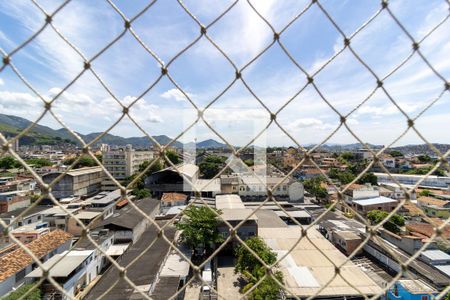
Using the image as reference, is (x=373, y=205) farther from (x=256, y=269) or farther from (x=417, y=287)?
(x=256, y=269)

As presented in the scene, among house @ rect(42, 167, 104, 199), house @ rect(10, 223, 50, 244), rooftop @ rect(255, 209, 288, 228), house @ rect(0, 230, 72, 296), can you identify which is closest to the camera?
house @ rect(0, 230, 72, 296)

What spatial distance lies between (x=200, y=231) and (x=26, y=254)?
10.5ft

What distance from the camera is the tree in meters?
6.08

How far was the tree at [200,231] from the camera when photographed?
608cm

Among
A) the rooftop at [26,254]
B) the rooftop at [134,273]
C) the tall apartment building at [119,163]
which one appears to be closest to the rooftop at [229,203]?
the rooftop at [134,273]

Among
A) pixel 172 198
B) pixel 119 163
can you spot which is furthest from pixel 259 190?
pixel 119 163

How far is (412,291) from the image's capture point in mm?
4242

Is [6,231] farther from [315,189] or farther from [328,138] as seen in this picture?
[315,189]

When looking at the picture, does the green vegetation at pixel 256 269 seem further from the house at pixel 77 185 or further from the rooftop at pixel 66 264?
the house at pixel 77 185

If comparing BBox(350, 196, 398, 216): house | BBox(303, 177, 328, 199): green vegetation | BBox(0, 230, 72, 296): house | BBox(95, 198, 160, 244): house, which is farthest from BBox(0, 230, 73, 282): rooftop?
BBox(303, 177, 328, 199): green vegetation

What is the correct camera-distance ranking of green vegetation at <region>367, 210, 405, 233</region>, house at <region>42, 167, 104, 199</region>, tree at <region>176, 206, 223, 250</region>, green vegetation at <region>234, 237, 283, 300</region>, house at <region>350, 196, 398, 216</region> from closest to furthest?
green vegetation at <region>234, 237, 283, 300</region> < tree at <region>176, 206, 223, 250</region> < green vegetation at <region>367, 210, 405, 233</region> < house at <region>350, 196, 398, 216</region> < house at <region>42, 167, 104, 199</region>

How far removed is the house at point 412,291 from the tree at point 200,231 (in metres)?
3.40

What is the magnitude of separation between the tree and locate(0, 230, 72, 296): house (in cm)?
259

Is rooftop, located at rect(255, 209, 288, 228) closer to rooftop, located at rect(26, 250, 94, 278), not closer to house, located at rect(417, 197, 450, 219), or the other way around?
rooftop, located at rect(26, 250, 94, 278)
